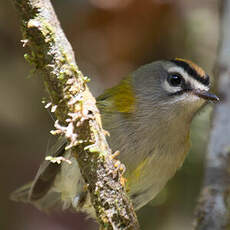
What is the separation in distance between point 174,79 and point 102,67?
1504mm

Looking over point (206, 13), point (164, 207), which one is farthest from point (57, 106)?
point (206, 13)

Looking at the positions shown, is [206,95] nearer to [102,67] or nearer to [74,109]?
[74,109]

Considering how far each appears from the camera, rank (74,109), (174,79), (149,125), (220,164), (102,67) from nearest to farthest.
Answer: (74,109) → (149,125) → (174,79) → (220,164) → (102,67)

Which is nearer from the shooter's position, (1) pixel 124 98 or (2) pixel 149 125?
(2) pixel 149 125

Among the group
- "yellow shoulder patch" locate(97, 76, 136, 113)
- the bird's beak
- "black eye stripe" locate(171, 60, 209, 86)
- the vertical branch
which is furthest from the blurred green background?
the bird's beak

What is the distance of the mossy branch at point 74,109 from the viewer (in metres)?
Result: 2.10

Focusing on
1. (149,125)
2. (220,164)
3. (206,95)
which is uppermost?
(206,95)

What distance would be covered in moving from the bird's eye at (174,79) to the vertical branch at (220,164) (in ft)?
2.02

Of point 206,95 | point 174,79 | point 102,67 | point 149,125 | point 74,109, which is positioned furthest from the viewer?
point 102,67

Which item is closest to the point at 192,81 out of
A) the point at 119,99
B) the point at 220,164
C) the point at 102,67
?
the point at 119,99

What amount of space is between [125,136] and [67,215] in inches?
62.7

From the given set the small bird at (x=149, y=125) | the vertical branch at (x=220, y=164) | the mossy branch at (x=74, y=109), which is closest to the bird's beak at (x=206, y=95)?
the small bird at (x=149, y=125)

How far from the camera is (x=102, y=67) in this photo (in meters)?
4.67

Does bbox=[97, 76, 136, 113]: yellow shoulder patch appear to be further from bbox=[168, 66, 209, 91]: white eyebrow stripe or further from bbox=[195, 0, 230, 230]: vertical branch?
bbox=[195, 0, 230, 230]: vertical branch
